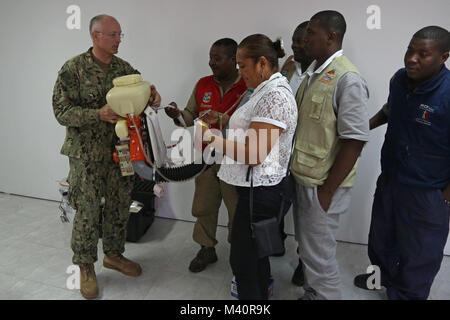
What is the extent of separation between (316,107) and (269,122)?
35 cm

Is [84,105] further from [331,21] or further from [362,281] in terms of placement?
[362,281]

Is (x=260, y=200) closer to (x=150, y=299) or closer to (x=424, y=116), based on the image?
(x=424, y=116)

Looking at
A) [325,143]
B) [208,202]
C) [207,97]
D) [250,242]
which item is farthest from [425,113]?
[208,202]

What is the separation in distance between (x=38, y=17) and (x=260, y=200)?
8.70 ft

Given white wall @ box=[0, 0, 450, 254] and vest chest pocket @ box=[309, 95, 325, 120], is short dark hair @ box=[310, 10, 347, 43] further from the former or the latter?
white wall @ box=[0, 0, 450, 254]

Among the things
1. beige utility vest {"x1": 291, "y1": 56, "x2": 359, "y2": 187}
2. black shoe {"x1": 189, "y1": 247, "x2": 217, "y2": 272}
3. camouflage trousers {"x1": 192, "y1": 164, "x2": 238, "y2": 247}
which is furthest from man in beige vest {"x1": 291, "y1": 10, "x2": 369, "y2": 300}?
black shoe {"x1": 189, "y1": 247, "x2": 217, "y2": 272}

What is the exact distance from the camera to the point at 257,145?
4.40 feet

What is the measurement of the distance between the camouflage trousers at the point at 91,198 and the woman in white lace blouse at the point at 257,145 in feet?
2.67

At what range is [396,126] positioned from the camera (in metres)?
1.76

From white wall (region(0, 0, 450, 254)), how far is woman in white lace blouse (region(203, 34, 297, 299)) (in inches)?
42.7

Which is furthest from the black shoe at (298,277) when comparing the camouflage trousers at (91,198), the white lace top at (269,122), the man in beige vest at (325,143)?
the camouflage trousers at (91,198)

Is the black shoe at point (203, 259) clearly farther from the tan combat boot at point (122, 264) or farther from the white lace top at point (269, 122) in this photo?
the white lace top at point (269, 122)

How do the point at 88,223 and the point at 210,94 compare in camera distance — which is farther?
the point at 210,94
